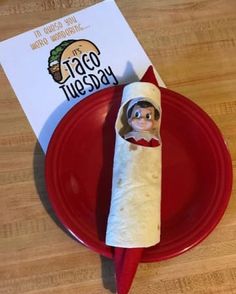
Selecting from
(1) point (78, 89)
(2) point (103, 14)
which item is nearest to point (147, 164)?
(1) point (78, 89)

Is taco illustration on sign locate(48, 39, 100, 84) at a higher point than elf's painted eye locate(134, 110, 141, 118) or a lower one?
higher

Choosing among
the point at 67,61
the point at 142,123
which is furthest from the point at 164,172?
the point at 67,61

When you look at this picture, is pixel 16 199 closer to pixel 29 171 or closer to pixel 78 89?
pixel 29 171

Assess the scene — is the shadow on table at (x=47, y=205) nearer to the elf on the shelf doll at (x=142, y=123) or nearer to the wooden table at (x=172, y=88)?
the wooden table at (x=172, y=88)

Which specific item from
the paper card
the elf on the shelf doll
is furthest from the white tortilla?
the paper card

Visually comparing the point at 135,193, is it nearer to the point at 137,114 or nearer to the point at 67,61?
the point at 137,114

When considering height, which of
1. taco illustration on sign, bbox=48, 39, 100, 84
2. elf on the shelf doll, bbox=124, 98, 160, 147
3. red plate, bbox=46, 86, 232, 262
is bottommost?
red plate, bbox=46, 86, 232, 262

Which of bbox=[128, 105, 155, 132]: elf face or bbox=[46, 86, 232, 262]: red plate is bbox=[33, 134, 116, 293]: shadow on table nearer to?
bbox=[46, 86, 232, 262]: red plate

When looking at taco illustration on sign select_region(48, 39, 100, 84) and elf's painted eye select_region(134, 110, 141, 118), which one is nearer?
elf's painted eye select_region(134, 110, 141, 118)
